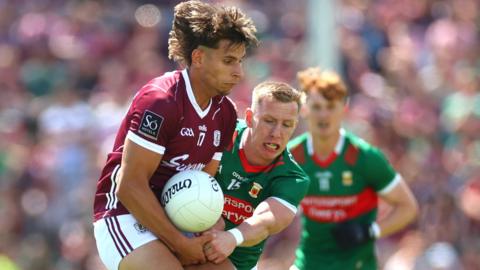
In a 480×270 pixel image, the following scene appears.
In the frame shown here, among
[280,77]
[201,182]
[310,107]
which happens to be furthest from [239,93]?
[201,182]

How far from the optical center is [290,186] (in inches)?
257

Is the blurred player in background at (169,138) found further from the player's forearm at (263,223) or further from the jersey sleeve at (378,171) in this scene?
the jersey sleeve at (378,171)

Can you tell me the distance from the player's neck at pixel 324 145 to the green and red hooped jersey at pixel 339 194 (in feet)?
0.09

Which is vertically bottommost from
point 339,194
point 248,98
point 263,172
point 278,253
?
point 278,253

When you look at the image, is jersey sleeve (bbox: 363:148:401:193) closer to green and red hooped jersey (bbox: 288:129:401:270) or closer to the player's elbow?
green and red hooped jersey (bbox: 288:129:401:270)

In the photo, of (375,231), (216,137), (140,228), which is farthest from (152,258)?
(375,231)

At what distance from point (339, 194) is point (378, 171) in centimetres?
36

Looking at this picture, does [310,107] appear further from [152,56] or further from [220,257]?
[152,56]

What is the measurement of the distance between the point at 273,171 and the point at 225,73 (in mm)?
918

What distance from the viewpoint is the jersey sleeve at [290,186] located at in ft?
21.2

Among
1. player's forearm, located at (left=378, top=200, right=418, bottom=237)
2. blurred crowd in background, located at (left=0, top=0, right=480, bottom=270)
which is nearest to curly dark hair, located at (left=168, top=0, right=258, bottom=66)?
player's forearm, located at (left=378, top=200, right=418, bottom=237)

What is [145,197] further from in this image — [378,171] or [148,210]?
[378,171]

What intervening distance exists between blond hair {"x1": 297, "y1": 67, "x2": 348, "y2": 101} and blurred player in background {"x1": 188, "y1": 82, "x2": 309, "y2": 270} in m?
1.71

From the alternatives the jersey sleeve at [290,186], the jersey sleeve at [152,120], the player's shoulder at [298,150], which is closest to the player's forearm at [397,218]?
the player's shoulder at [298,150]
